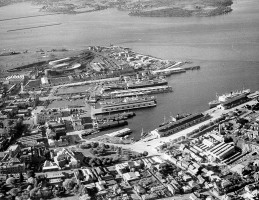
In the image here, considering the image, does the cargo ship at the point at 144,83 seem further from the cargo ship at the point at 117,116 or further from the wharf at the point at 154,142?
the wharf at the point at 154,142

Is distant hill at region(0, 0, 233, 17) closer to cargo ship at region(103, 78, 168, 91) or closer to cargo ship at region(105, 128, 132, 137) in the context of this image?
cargo ship at region(103, 78, 168, 91)

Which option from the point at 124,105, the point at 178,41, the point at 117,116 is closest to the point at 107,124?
the point at 117,116

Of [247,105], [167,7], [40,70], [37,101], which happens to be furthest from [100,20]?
[247,105]

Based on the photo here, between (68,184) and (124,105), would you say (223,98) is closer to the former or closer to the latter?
(124,105)

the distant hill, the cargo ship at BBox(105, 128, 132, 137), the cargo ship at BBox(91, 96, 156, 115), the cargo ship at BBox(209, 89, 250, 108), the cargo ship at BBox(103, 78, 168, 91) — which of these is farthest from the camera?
the distant hill

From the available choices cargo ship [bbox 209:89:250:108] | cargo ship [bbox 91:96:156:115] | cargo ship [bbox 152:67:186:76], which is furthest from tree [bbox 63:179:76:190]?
cargo ship [bbox 152:67:186:76]

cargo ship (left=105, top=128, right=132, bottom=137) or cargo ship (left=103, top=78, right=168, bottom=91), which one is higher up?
cargo ship (left=103, top=78, right=168, bottom=91)
